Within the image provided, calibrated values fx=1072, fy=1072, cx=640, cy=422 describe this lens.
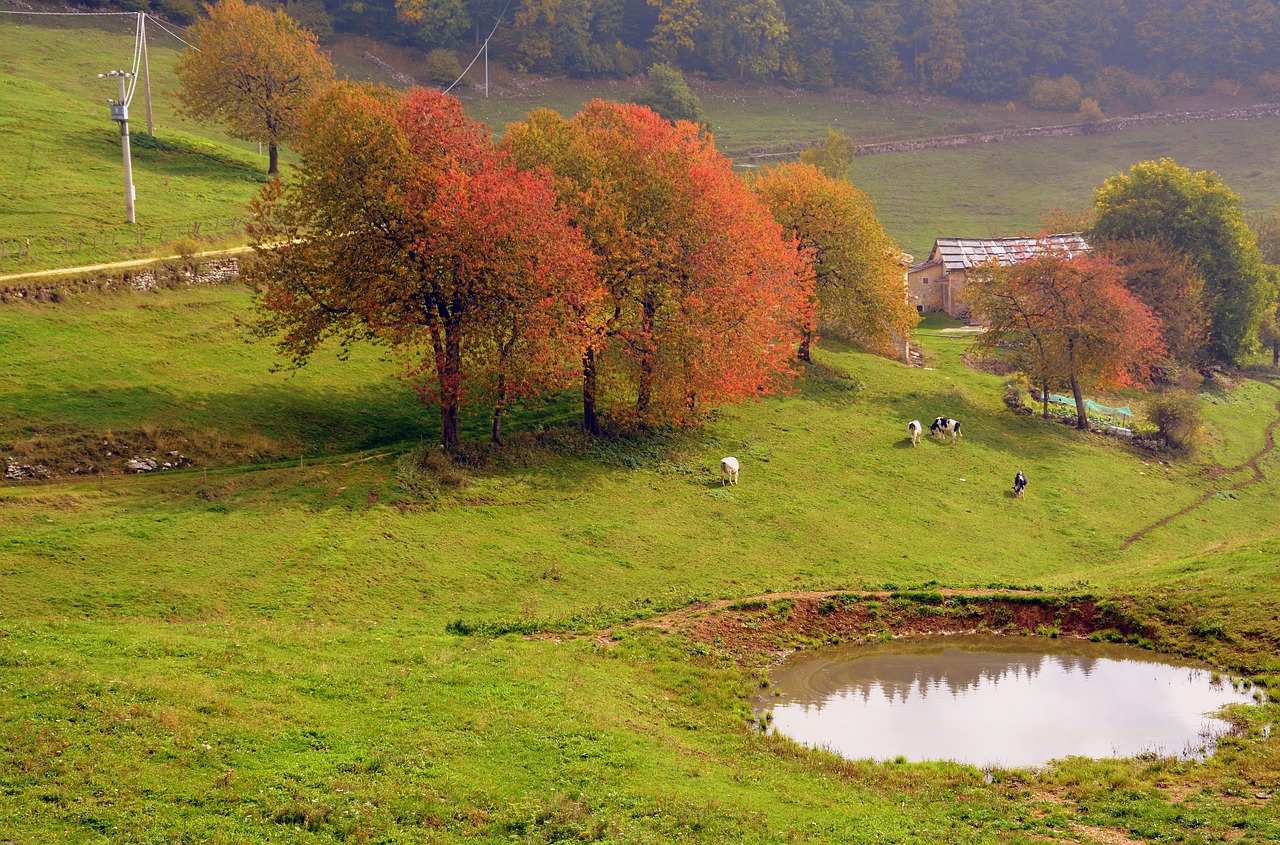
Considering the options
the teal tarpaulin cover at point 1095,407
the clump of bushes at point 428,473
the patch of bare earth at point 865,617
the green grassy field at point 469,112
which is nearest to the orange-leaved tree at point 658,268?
the clump of bushes at point 428,473

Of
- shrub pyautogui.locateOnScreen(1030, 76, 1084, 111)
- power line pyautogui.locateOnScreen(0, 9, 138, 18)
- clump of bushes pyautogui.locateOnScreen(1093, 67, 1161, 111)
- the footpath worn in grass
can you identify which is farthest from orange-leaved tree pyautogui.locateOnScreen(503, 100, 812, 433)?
clump of bushes pyautogui.locateOnScreen(1093, 67, 1161, 111)

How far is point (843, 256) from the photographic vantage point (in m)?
68.6

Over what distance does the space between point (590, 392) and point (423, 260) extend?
10.3m

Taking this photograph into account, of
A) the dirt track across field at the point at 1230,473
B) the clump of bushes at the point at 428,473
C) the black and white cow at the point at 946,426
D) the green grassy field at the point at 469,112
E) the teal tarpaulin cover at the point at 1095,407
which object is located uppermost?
the green grassy field at the point at 469,112

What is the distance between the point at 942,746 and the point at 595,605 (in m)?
11.9

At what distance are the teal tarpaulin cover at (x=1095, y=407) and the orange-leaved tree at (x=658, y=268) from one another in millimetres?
27673

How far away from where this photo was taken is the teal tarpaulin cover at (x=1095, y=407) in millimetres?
70312

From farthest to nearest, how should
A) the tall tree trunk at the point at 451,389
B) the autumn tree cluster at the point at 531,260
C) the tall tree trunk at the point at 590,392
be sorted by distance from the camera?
the tall tree trunk at the point at 590,392
the tall tree trunk at the point at 451,389
the autumn tree cluster at the point at 531,260

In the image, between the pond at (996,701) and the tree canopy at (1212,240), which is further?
the tree canopy at (1212,240)

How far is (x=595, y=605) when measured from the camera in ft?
112

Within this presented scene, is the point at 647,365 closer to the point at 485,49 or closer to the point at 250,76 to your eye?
the point at 250,76

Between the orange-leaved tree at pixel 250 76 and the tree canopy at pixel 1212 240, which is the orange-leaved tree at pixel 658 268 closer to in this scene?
the orange-leaved tree at pixel 250 76

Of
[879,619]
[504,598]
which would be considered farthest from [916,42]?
[504,598]

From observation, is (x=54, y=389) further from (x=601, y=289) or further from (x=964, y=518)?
(x=964, y=518)
